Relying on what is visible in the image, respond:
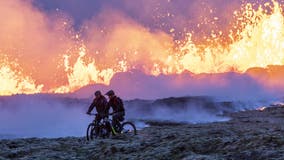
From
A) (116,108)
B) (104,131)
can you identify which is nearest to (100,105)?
(116,108)

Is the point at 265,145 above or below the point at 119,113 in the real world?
below

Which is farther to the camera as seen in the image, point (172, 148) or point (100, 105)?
point (100, 105)

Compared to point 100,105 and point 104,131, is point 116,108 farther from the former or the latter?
point 104,131

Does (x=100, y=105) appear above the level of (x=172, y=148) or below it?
above

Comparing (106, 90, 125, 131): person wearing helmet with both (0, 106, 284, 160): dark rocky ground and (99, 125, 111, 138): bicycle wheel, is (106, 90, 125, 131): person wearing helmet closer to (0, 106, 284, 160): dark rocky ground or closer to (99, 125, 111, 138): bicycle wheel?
(99, 125, 111, 138): bicycle wheel

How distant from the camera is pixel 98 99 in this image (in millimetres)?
32562

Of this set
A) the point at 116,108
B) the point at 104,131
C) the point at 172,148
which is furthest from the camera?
the point at 116,108

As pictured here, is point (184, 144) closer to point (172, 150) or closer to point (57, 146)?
point (172, 150)

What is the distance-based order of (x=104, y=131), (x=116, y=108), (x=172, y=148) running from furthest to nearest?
(x=116, y=108) → (x=104, y=131) → (x=172, y=148)

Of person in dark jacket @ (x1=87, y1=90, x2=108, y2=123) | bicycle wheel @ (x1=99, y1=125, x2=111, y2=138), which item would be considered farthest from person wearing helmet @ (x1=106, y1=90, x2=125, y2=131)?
bicycle wheel @ (x1=99, y1=125, x2=111, y2=138)

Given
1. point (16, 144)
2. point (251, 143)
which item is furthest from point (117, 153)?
point (16, 144)

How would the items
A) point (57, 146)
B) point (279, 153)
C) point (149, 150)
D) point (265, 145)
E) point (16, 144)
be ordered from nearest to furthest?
point (279, 153) → point (265, 145) → point (149, 150) → point (57, 146) → point (16, 144)

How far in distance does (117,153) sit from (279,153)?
8456 mm

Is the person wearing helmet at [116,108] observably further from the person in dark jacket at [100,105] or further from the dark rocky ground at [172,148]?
the dark rocky ground at [172,148]
